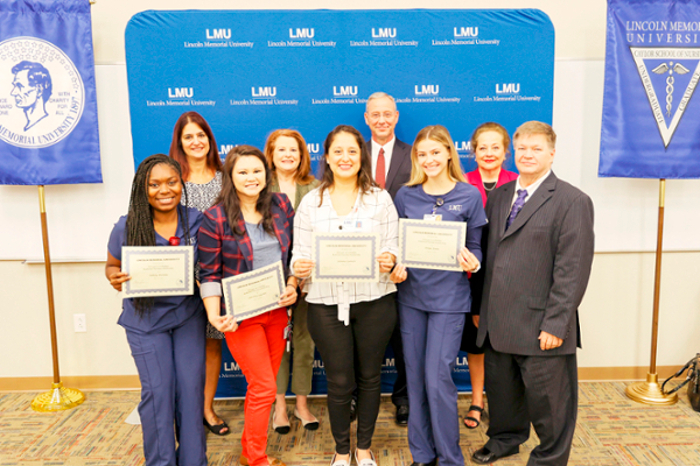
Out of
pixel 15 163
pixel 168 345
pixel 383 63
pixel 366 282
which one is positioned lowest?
pixel 168 345

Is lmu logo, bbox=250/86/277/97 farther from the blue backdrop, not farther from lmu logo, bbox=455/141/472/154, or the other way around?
lmu logo, bbox=455/141/472/154

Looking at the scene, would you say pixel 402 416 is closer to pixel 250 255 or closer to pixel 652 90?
pixel 250 255

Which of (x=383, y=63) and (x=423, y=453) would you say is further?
(x=383, y=63)

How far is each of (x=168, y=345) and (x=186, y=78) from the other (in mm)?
1897

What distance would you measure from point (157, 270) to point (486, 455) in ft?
6.69

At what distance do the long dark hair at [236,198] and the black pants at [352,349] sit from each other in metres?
0.51

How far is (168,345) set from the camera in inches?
85.7

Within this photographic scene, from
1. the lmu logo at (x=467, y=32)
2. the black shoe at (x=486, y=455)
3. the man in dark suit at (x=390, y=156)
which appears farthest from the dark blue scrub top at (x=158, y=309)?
the lmu logo at (x=467, y=32)

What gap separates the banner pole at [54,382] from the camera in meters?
3.19

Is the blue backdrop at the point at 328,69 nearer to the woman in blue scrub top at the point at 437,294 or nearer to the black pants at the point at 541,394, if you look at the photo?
the woman in blue scrub top at the point at 437,294

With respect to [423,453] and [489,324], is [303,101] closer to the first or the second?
[489,324]

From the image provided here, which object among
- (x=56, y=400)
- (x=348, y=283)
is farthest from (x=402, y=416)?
(x=56, y=400)

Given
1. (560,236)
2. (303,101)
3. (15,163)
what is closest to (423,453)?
(560,236)

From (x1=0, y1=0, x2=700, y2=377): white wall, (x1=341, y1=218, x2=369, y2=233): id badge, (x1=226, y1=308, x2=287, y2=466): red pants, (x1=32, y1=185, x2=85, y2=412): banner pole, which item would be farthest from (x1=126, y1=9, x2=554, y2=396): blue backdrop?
(x1=226, y1=308, x2=287, y2=466): red pants
